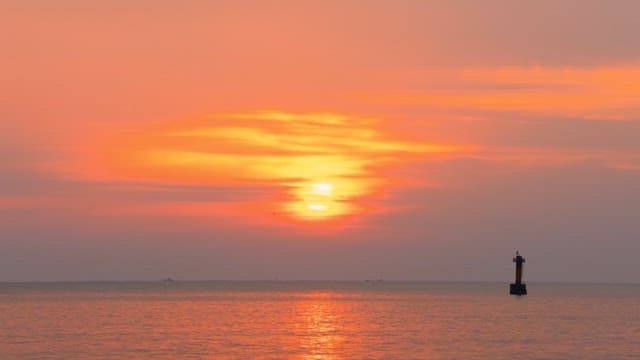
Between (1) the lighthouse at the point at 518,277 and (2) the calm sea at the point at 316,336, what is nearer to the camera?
(2) the calm sea at the point at 316,336

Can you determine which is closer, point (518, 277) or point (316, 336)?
point (316, 336)

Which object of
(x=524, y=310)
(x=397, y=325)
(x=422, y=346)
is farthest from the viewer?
(x=524, y=310)

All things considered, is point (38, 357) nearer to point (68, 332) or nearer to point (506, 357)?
point (68, 332)

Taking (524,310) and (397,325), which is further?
(524,310)

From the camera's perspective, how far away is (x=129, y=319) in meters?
121

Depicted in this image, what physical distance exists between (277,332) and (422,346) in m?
19.6

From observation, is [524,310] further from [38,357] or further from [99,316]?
[38,357]

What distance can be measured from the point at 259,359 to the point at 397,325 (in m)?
41.7

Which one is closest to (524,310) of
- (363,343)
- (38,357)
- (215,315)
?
(215,315)

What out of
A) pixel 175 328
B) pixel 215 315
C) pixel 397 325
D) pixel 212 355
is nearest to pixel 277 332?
pixel 175 328

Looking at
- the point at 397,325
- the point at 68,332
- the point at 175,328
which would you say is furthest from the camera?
the point at 397,325

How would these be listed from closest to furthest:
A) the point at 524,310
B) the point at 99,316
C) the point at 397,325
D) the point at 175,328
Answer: the point at 175,328 < the point at 397,325 < the point at 99,316 < the point at 524,310

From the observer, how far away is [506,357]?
74.4 metres

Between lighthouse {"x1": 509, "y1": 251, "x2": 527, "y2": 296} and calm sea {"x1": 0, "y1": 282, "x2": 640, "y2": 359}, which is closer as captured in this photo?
calm sea {"x1": 0, "y1": 282, "x2": 640, "y2": 359}
